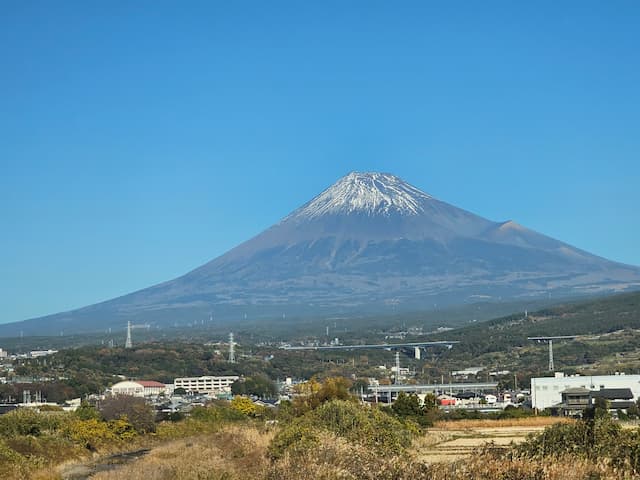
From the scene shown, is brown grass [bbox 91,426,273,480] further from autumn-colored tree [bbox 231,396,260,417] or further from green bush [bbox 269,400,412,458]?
autumn-colored tree [bbox 231,396,260,417]

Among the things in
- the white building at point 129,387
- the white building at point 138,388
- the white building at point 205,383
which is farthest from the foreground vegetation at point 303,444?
the white building at point 205,383

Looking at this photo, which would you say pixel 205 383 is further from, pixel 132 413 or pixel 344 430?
pixel 344 430

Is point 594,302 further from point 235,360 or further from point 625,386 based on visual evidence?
point 625,386

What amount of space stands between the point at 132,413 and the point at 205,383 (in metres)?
42.0

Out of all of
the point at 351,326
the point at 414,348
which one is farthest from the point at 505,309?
the point at 414,348

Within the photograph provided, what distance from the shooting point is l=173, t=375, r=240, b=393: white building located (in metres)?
87.5

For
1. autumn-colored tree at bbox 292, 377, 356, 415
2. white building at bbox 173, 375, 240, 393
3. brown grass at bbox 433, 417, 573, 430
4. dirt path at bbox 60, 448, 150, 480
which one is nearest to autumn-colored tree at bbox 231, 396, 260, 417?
autumn-colored tree at bbox 292, 377, 356, 415

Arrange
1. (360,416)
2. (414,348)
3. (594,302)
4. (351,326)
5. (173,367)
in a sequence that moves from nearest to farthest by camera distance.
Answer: (360,416)
(173,367)
(414,348)
(594,302)
(351,326)

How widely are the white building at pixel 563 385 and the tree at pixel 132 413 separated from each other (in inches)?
771

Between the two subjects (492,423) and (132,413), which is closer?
(492,423)

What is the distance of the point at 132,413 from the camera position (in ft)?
156

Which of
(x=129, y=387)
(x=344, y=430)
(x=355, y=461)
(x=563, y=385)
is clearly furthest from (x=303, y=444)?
(x=129, y=387)

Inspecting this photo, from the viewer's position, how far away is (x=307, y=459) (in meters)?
20.2

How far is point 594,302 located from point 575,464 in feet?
420
